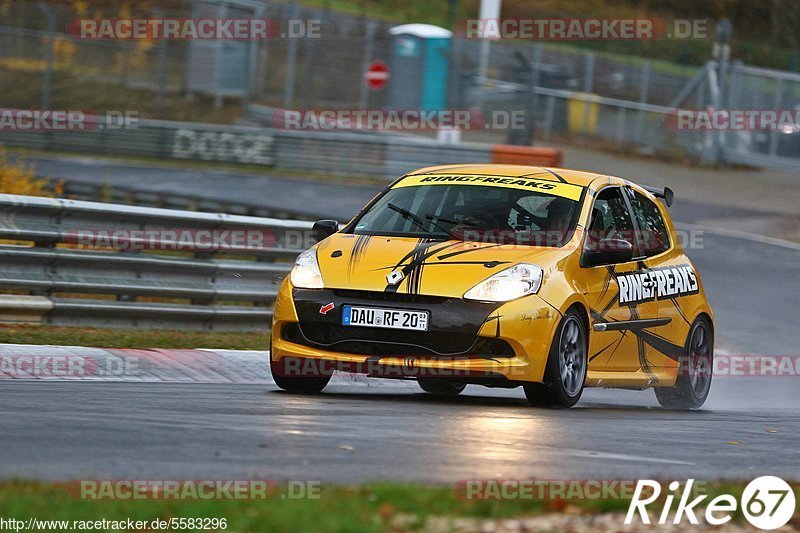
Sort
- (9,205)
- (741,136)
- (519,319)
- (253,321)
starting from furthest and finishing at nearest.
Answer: (741,136) → (253,321) → (9,205) → (519,319)

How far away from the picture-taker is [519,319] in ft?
28.8

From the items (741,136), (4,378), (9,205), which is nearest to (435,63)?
(741,136)

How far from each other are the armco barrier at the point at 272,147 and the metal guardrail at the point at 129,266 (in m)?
13.6

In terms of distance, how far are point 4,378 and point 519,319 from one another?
3.30m

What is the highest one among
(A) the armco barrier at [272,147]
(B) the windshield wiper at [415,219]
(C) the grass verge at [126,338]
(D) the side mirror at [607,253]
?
(B) the windshield wiper at [415,219]

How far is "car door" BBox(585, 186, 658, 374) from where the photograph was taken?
965 cm

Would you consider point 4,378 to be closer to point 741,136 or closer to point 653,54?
point 741,136

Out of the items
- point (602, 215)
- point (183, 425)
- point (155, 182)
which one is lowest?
point (155, 182)

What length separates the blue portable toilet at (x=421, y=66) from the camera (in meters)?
36.2
